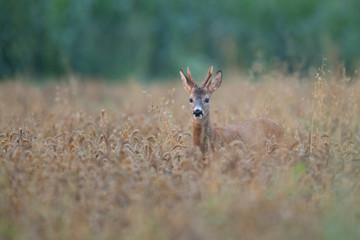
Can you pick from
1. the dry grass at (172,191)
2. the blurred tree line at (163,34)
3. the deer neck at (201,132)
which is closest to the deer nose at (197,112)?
the deer neck at (201,132)

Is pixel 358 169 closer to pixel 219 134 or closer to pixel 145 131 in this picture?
pixel 219 134

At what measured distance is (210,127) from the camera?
20.8ft

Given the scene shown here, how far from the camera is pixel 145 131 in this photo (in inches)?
307

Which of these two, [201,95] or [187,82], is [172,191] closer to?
[201,95]

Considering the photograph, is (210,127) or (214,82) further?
(214,82)

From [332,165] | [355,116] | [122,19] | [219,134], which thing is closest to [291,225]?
[332,165]

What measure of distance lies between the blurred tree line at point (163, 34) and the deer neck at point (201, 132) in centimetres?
1149

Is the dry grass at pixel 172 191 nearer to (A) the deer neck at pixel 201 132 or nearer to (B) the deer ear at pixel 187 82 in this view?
(A) the deer neck at pixel 201 132

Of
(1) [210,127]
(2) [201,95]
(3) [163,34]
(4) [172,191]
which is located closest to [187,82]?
(2) [201,95]

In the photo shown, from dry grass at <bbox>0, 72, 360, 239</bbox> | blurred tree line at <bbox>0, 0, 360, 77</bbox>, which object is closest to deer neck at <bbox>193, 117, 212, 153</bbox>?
dry grass at <bbox>0, 72, 360, 239</bbox>

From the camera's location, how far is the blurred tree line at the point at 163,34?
62.5 ft

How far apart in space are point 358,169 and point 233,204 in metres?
1.92

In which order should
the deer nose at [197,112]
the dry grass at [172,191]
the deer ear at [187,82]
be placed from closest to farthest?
1. the dry grass at [172,191]
2. the deer nose at [197,112]
3. the deer ear at [187,82]

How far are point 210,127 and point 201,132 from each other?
164mm
